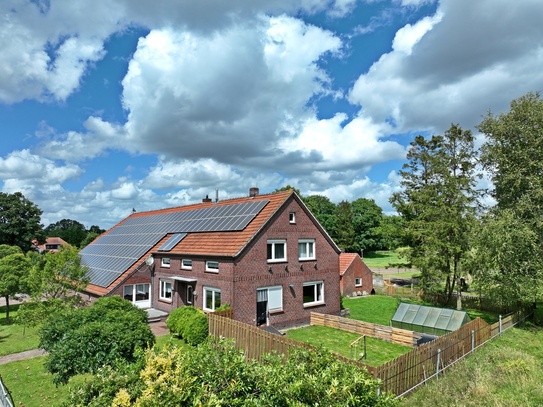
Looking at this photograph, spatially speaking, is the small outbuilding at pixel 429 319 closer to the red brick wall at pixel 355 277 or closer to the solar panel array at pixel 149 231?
the solar panel array at pixel 149 231

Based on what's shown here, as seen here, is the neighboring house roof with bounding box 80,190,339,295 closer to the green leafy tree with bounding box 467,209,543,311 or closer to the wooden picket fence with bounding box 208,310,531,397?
the wooden picket fence with bounding box 208,310,531,397

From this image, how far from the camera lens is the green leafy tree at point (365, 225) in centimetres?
9638

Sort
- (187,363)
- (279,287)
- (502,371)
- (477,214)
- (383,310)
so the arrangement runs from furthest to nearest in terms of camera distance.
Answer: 1. (383,310)
2. (477,214)
3. (279,287)
4. (502,371)
5. (187,363)

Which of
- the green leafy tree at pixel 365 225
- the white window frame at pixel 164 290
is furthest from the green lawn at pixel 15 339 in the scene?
the green leafy tree at pixel 365 225

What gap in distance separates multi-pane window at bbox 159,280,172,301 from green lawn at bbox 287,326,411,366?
10073 mm

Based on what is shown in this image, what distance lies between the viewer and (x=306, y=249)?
25.3 metres

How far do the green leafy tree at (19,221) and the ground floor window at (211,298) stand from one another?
46267 millimetres

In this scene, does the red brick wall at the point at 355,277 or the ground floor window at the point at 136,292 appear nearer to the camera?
the ground floor window at the point at 136,292

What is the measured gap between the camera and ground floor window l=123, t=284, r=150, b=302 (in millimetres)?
26594

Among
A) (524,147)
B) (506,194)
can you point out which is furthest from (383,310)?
(524,147)

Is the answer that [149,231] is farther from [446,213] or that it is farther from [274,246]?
[446,213]

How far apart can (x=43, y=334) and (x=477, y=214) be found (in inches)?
1137

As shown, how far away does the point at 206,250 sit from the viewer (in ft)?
76.3

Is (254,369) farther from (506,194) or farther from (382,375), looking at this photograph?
(506,194)
